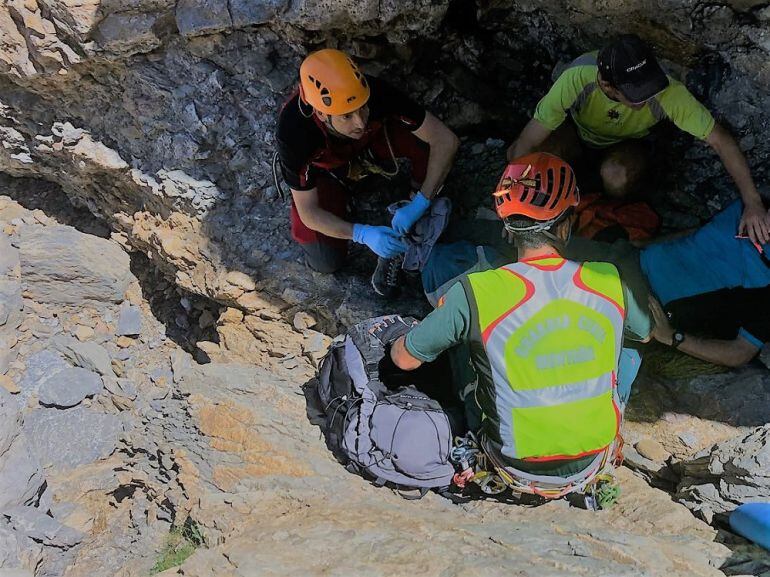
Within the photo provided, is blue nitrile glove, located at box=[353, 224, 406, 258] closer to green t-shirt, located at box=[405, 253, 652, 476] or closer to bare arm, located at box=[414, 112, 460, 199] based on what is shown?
bare arm, located at box=[414, 112, 460, 199]

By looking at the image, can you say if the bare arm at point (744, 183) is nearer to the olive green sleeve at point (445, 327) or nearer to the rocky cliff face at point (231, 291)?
the rocky cliff face at point (231, 291)

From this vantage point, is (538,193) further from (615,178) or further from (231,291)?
(231,291)

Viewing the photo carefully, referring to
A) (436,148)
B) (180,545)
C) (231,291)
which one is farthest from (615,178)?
(180,545)

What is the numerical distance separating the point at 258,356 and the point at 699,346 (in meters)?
3.25

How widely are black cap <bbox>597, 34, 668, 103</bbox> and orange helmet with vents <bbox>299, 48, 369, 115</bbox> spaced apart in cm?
146

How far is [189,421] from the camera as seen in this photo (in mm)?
4621

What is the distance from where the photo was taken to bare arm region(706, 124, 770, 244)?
397 centimetres

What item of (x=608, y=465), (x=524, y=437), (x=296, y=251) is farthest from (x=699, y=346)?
(x=296, y=251)

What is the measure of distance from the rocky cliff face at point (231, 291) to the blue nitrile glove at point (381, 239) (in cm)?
57

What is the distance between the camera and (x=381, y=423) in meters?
3.86

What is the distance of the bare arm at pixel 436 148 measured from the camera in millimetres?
4594

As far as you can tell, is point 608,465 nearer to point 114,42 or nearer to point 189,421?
point 189,421

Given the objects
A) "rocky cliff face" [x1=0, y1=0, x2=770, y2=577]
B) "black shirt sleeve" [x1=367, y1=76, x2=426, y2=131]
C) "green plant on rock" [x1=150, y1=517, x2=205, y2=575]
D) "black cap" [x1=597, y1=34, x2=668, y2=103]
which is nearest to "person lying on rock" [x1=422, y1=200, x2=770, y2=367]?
"rocky cliff face" [x1=0, y1=0, x2=770, y2=577]

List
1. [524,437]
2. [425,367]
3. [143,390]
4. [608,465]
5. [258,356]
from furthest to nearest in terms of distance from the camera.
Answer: [143,390] → [258,356] → [425,367] → [608,465] → [524,437]
